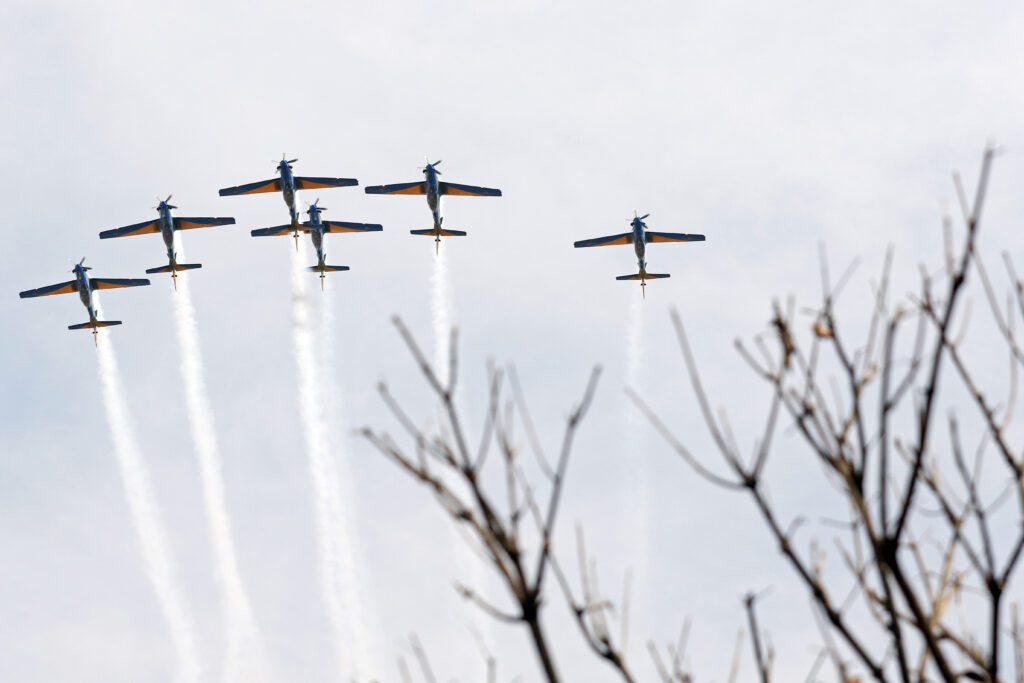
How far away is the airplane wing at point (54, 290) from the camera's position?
386 ft

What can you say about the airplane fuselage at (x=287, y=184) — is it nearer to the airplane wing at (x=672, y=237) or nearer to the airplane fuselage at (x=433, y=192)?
the airplane fuselage at (x=433, y=192)

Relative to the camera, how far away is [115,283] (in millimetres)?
119312

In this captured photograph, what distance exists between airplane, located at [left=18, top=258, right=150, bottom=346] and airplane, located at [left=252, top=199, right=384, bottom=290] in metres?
13.8

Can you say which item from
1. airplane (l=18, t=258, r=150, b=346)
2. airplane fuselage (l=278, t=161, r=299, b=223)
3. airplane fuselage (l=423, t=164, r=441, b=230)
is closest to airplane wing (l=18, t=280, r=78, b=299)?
airplane (l=18, t=258, r=150, b=346)

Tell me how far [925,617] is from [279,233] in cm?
11076

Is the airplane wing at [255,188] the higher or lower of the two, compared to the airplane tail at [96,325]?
higher

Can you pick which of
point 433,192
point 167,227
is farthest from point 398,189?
point 167,227

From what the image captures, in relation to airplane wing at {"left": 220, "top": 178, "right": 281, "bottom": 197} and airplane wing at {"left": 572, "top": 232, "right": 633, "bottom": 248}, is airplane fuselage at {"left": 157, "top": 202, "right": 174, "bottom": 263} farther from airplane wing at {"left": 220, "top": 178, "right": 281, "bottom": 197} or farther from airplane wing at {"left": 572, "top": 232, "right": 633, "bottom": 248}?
airplane wing at {"left": 572, "top": 232, "right": 633, "bottom": 248}

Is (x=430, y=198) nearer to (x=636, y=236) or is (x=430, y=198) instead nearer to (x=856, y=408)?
(x=636, y=236)

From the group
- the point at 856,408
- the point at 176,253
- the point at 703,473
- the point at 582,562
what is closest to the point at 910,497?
Result: the point at 856,408

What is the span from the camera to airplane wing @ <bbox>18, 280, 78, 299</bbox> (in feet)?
386

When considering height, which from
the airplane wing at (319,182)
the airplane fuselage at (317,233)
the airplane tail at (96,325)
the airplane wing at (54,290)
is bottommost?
the airplane tail at (96,325)

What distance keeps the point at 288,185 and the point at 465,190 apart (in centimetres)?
1727

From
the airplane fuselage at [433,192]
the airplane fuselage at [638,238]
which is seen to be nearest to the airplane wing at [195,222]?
the airplane fuselage at [433,192]
